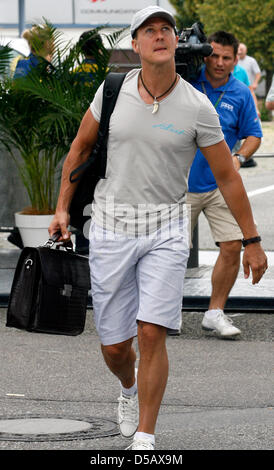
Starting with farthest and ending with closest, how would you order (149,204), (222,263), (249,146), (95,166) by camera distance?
(249,146) → (222,263) → (95,166) → (149,204)

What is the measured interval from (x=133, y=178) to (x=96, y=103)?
40 centimetres

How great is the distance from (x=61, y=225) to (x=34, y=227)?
14.2 feet

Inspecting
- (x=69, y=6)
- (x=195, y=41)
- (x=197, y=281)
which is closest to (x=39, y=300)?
(x=195, y=41)

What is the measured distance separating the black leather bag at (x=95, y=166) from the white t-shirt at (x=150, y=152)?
0.03m

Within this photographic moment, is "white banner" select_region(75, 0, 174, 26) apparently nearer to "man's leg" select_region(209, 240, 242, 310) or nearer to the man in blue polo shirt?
the man in blue polo shirt

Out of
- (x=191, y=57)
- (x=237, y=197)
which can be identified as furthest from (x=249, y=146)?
(x=237, y=197)

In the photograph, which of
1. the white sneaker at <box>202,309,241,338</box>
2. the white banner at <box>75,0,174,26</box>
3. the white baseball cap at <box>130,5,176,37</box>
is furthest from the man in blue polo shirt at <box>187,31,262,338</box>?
the white banner at <box>75,0,174,26</box>

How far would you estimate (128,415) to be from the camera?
4.95 metres

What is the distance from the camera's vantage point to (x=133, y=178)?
462 centimetres

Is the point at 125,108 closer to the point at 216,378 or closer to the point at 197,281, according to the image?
the point at 216,378

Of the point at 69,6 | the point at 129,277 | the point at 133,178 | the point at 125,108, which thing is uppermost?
the point at 125,108

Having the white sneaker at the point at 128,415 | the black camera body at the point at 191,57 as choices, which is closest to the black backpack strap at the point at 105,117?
the white sneaker at the point at 128,415

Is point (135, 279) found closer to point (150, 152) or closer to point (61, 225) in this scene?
point (61, 225)

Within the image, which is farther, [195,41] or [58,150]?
[58,150]
